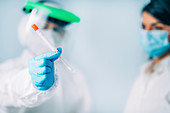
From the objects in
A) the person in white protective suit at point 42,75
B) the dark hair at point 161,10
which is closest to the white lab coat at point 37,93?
the person in white protective suit at point 42,75

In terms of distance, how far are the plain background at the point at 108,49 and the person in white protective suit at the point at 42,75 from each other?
0.42 m

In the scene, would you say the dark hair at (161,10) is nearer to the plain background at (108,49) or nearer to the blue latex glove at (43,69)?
the plain background at (108,49)

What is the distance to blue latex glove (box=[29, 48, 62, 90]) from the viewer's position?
1.64ft

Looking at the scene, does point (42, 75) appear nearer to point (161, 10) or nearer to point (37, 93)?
point (37, 93)

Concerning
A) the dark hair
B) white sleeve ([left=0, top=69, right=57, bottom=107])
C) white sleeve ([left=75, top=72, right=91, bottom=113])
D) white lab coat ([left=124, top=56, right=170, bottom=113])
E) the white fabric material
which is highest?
the white fabric material

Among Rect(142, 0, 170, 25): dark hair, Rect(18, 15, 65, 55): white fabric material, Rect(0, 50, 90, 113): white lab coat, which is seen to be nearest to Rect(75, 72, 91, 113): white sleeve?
Rect(0, 50, 90, 113): white lab coat

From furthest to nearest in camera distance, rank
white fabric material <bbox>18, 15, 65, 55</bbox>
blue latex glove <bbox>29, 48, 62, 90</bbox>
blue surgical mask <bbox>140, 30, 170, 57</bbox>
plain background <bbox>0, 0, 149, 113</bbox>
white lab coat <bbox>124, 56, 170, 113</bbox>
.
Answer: plain background <bbox>0, 0, 149, 113</bbox>, blue surgical mask <bbox>140, 30, 170, 57</bbox>, white lab coat <bbox>124, 56, 170, 113</bbox>, white fabric material <bbox>18, 15, 65, 55</bbox>, blue latex glove <bbox>29, 48, 62, 90</bbox>

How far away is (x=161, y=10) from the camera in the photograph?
33.8 inches

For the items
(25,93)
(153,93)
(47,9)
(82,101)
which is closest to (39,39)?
(47,9)

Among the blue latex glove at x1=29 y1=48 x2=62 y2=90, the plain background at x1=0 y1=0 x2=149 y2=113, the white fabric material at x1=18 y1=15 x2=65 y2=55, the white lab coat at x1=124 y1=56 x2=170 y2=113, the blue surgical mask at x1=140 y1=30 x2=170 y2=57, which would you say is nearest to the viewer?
the blue latex glove at x1=29 y1=48 x2=62 y2=90

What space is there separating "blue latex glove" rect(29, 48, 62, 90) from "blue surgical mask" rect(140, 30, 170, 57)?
0.66 metres

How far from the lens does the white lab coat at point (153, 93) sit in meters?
0.77

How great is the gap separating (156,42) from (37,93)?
2.56 ft

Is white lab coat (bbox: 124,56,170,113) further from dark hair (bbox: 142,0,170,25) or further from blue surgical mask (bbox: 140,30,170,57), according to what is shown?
dark hair (bbox: 142,0,170,25)
